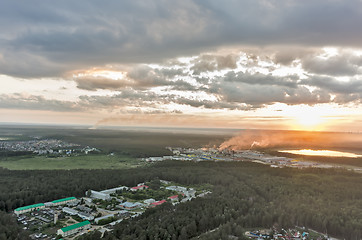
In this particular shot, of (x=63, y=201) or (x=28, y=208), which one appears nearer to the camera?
(x=28, y=208)

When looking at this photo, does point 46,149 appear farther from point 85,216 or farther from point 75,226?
point 75,226

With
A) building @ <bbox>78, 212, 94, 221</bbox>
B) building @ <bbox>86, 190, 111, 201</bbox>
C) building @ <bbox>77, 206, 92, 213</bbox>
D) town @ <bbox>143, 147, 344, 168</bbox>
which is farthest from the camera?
town @ <bbox>143, 147, 344, 168</bbox>

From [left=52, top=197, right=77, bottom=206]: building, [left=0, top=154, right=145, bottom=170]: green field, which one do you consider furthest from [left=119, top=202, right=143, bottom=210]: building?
[left=0, top=154, right=145, bottom=170]: green field

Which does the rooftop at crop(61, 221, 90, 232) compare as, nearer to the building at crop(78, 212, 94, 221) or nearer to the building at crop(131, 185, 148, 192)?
the building at crop(78, 212, 94, 221)

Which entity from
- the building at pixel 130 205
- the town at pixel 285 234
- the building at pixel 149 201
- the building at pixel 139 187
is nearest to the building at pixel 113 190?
the building at pixel 139 187

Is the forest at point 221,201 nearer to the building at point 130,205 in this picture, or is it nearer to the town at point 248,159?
the building at point 130,205

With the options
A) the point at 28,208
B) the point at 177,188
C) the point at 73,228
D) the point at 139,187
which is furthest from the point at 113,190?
the point at 73,228
